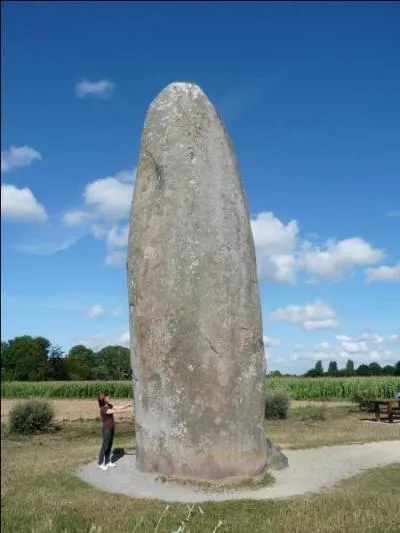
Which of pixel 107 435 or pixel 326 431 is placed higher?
pixel 107 435

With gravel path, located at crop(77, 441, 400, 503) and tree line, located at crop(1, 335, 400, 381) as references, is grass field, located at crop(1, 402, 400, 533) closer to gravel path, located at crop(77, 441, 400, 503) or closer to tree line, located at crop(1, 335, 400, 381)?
gravel path, located at crop(77, 441, 400, 503)

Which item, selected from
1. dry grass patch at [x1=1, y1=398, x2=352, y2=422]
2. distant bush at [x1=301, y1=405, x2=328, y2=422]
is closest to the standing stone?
distant bush at [x1=301, y1=405, x2=328, y2=422]

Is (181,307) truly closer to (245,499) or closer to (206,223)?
(206,223)

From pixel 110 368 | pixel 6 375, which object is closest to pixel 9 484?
pixel 6 375

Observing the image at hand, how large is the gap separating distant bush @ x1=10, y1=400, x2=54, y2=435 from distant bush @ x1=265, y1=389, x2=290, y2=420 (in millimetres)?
6991

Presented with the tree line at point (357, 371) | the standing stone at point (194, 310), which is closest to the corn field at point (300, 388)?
the tree line at point (357, 371)

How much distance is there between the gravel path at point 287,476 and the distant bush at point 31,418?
721cm

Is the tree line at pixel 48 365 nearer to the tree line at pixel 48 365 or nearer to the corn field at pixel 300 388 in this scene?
the tree line at pixel 48 365

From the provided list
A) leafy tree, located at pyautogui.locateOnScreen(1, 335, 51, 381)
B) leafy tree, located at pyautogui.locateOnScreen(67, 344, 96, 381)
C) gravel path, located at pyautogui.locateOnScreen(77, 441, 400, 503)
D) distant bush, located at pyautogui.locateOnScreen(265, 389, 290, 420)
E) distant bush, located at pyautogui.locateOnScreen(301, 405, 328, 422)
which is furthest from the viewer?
leafy tree, located at pyautogui.locateOnScreen(67, 344, 96, 381)

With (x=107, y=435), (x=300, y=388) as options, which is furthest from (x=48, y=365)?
(x=107, y=435)

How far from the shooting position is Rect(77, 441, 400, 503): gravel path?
8.30 metres

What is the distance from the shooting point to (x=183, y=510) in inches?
287

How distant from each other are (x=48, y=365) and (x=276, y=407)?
43.0m

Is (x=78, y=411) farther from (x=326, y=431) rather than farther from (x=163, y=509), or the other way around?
(x=163, y=509)
